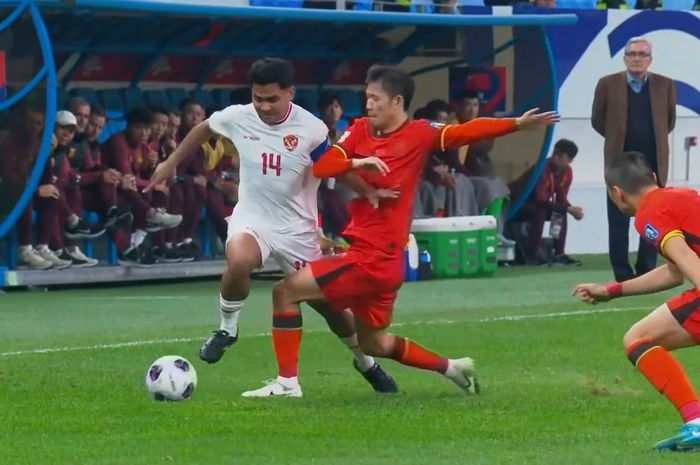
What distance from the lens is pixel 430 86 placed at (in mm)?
20625

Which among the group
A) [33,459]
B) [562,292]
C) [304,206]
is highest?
[304,206]

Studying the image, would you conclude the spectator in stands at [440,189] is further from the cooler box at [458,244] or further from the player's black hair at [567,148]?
the player's black hair at [567,148]

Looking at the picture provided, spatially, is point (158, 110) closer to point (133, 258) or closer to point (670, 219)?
point (133, 258)

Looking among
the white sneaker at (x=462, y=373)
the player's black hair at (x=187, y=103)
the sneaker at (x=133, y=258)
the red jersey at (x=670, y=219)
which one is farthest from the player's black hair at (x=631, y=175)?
the player's black hair at (x=187, y=103)

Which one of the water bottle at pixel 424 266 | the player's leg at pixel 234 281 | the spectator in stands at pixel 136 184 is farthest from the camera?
the water bottle at pixel 424 266

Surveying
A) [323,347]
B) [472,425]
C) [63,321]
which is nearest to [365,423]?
[472,425]

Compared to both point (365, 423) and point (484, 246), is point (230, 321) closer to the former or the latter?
point (365, 423)

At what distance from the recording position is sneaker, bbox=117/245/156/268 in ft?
54.9

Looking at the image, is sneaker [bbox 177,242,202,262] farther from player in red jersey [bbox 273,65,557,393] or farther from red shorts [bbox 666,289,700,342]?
red shorts [bbox 666,289,700,342]

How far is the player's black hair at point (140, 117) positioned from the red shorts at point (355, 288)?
25.8 feet

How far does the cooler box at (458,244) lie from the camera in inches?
702

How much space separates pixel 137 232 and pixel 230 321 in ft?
23.7

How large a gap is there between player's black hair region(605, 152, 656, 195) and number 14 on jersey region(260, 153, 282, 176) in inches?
95.6

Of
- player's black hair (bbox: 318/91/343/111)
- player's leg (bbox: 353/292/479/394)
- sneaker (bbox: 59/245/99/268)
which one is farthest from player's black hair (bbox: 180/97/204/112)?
player's leg (bbox: 353/292/479/394)
